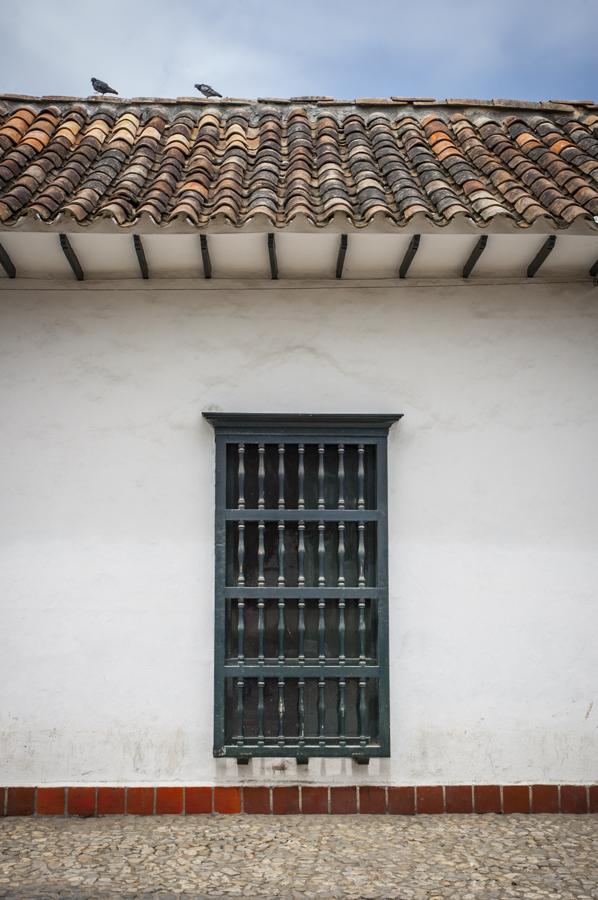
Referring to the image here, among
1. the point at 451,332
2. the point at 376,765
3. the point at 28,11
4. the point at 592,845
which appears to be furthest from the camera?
the point at 28,11

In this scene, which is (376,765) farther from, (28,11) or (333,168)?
(28,11)

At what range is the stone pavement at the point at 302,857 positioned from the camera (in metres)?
4.14

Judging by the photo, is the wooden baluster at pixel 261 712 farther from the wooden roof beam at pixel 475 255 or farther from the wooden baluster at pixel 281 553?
the wooden roof beam at pixel 475 255

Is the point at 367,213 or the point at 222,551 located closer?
the point at 367,213

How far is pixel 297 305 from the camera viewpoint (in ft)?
18.1

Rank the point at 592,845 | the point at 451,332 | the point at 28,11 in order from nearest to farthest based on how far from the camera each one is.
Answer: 1. the point at 592,845
2. the point at 451,332
3. the point at 28,11

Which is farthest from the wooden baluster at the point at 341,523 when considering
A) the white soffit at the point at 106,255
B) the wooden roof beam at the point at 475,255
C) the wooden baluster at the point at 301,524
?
the white soffit at the point at 106,255

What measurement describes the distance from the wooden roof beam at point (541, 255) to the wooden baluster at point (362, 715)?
2.81 metres

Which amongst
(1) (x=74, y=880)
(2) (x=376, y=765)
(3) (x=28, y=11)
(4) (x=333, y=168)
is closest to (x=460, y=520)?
(2) (x=376, y=765)

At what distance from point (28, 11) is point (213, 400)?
19.3ft

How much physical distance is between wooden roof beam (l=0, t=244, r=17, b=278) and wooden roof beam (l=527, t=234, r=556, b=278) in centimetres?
324

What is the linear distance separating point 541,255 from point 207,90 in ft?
11.5

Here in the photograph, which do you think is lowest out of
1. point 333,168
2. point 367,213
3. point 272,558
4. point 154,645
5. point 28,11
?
point 154,645

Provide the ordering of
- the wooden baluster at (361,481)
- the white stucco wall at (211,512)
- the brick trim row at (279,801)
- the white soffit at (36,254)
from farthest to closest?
1. the wooden baluster at (361,481)
2. the white stucco wall at (211,512)
3. the brick trim row at (279,801)
4. the white soffit at (36,254)
